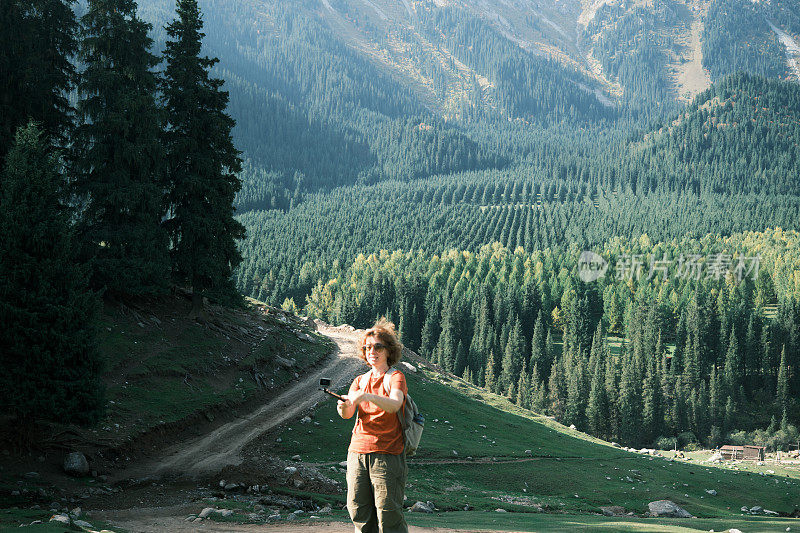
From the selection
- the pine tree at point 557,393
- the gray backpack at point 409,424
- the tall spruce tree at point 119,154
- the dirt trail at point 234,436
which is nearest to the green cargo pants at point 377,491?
the gray backpack at point 409,424

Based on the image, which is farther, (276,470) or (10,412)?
(276,470)

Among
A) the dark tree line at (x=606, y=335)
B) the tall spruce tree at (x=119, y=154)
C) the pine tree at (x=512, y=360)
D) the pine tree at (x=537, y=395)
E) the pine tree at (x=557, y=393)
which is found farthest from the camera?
the pine tree at (x=512, y=360)

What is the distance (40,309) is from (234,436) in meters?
12.1

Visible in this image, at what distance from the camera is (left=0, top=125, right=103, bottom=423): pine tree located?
72.4ft

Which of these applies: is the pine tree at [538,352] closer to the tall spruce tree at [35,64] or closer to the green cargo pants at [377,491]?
the tall spruce tree at [35,64]

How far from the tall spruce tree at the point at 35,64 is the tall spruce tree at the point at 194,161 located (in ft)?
18.8

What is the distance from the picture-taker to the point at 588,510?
105 ft

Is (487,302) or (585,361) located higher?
(487,302)

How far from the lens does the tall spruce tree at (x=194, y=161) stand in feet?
127

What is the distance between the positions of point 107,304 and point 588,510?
28511 mm

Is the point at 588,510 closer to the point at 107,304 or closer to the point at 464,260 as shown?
the point at 107,304

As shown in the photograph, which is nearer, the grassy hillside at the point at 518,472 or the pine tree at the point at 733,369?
the grassy hillside at the point at 518,472

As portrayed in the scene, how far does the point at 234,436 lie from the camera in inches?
1233

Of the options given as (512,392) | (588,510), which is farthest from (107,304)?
(512,392)
